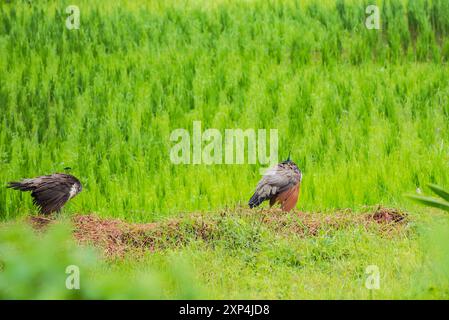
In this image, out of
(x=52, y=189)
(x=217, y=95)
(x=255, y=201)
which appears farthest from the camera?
(x=217, y=95)

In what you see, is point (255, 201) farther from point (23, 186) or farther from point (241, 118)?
point (241, 118)

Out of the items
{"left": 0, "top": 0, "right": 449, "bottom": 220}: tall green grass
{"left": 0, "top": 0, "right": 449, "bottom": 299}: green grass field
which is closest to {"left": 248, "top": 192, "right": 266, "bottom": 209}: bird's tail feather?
{"left": 0, "top": 0, "right": 449, "bottom": 299}: green grass field

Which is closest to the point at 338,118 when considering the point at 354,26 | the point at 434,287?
the point at 354,26

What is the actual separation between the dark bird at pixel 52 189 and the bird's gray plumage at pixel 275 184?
1.41m

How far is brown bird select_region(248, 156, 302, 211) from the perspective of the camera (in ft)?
20.0

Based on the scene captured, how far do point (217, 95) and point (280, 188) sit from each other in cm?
261

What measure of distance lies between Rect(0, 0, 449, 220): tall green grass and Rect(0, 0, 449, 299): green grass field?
0.02 meters

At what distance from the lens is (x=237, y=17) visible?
34.3ft

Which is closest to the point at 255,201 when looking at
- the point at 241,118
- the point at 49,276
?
the point at 241,118

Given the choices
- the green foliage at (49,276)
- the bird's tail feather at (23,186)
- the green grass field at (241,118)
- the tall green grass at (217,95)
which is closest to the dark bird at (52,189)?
the bird's tail feather at (23,186)

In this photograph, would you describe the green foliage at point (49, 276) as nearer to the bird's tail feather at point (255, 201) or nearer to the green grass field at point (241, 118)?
the green grass field at point (241, 118)

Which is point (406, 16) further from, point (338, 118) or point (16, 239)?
point (16, 239)

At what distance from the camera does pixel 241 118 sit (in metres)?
8.05

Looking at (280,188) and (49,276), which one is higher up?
(49,276)
